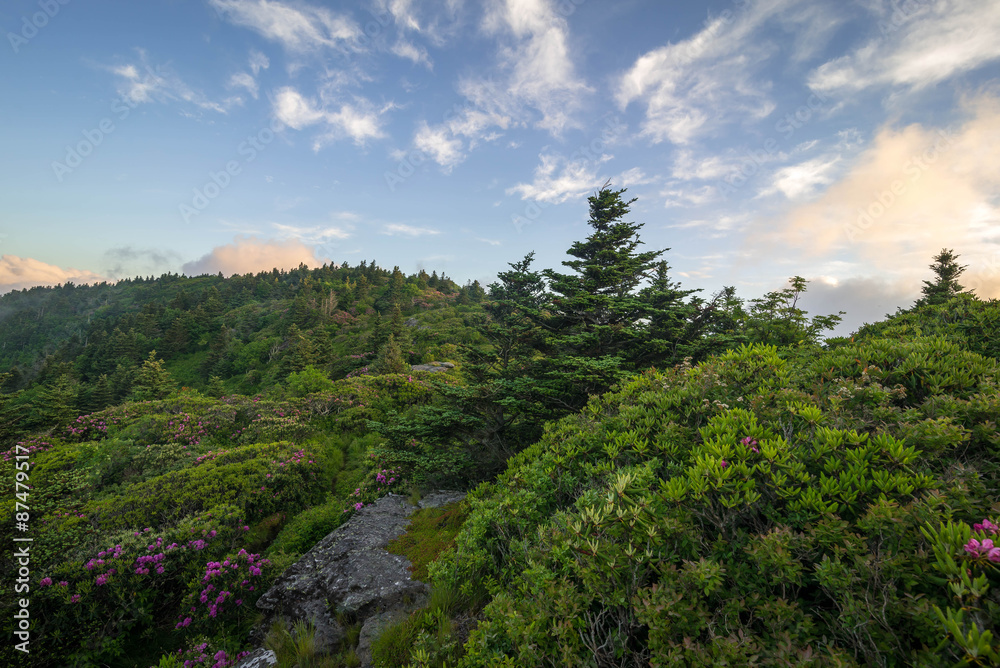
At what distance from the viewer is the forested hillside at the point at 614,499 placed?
6.11ft

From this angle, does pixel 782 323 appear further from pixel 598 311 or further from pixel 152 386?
pixel 152 386

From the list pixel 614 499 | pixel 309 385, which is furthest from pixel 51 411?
pixel 614 499

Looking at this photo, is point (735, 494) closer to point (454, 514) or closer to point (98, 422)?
point (454, 514)

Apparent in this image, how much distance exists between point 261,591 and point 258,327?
57.0m

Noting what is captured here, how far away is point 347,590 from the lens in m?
5.32

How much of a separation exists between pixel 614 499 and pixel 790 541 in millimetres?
1091

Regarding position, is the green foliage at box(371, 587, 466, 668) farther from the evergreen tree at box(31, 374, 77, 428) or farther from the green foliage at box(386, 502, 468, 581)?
the evergreen tree at box(31, 374, 77, 428)

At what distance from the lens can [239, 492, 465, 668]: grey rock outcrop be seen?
4.83 metres

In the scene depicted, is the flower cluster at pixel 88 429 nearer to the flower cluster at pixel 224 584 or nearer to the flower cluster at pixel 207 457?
the flower cluster at pixel 207 457

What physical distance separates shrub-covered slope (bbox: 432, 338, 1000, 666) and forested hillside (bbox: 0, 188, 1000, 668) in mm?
18

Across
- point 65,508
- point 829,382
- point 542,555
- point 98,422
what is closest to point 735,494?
point 542,555

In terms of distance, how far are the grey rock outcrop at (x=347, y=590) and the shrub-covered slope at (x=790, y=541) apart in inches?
97.6

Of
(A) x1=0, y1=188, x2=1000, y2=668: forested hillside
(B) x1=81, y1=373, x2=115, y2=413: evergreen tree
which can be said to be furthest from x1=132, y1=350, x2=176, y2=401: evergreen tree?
(A) x1=0, y1=188, x2=1000, y2=668: forested hillside

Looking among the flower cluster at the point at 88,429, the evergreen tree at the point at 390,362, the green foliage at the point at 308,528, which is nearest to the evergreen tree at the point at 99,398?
the flower cluster at the point at 88,429
